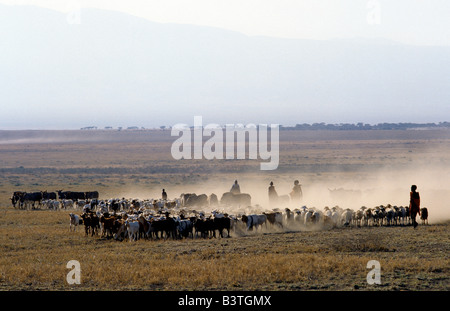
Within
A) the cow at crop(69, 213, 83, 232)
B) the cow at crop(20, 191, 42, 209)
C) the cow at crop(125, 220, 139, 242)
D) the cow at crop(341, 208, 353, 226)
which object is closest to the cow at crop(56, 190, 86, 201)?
the cow at crop(20, 191, 42, 209)

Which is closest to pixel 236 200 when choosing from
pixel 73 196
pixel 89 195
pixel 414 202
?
pixel 414 202

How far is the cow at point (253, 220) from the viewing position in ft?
74.0

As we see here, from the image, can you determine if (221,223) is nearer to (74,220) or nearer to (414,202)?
(74,220)

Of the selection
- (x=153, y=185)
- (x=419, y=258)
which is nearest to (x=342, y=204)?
(x=419, y=258)

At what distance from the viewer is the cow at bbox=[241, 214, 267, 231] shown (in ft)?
74.0

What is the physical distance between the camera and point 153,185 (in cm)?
5669

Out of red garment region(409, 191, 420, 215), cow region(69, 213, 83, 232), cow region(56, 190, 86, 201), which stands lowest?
cow region(56, 190, 86, 201)

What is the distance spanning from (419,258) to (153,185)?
43.1 m

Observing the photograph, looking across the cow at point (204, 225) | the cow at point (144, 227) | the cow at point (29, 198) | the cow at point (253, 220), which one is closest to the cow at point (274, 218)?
the cow at point (253, 220)

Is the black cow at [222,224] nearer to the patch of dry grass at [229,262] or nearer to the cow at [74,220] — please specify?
the patch of dry grass at [229,262]

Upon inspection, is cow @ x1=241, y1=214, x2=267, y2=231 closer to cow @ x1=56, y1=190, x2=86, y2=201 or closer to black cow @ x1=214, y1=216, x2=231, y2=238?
black cow @ x1=214, y1=216, x2=231, y2=238

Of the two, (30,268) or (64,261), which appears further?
(64,261)
